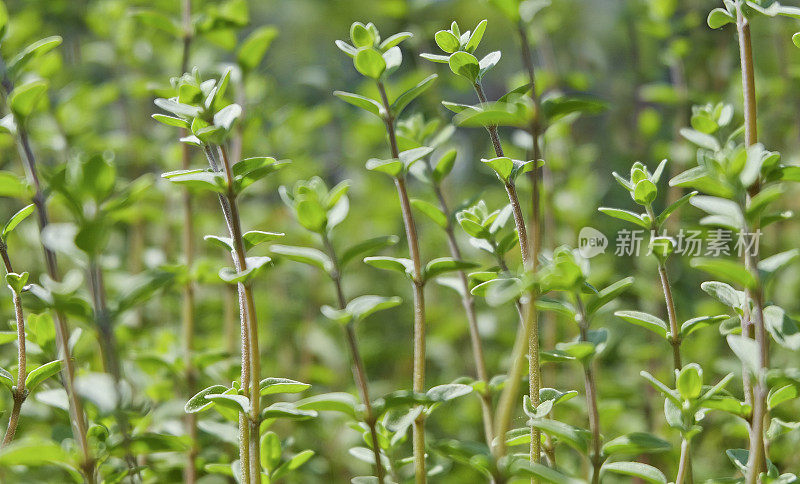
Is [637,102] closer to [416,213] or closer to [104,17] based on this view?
[416,213]

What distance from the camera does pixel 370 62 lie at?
0.52 meters

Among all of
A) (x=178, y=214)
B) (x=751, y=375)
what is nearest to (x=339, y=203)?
(x=751, y=375)

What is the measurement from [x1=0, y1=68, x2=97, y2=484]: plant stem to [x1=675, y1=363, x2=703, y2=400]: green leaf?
0.44m

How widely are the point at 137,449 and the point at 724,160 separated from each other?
1.56 feet

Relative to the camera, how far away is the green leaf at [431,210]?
577mm

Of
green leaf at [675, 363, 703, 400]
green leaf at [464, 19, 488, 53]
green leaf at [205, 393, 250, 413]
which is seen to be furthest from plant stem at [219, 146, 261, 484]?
green leaf at [675, 363, 703, 400]

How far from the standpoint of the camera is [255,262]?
0.50m

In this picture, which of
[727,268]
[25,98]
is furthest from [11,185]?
[727,268]

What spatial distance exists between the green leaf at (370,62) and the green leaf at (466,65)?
5 cm

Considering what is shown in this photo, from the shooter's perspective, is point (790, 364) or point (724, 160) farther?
point (790, 364)

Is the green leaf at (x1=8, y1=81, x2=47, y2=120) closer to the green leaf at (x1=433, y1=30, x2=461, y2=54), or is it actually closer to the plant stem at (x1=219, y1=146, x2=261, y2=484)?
the plant stem at (x1=219, y1=146, x2=261, y2=484)

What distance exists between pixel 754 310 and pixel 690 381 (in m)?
0.07

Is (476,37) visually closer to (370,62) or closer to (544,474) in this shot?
(370,62)

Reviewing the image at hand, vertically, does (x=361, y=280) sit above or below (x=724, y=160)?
below
